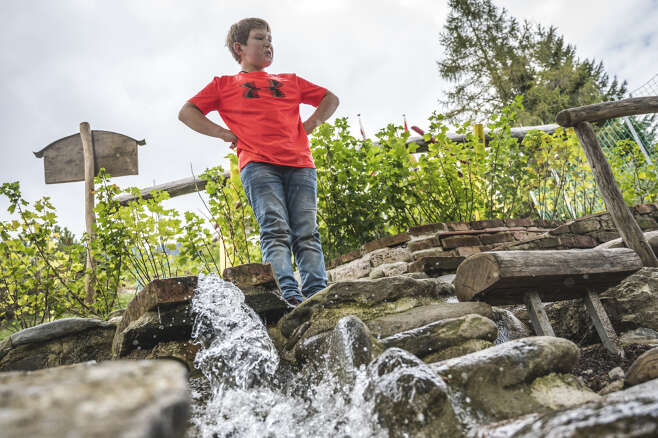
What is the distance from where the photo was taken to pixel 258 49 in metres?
2.80

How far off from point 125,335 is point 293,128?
1.53 m

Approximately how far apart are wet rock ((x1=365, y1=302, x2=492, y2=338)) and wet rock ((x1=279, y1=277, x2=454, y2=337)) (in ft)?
0.27

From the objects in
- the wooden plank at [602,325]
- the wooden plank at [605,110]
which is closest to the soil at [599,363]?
the wooden plank at [602,325]

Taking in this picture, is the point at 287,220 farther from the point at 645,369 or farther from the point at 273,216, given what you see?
the point at 645,369

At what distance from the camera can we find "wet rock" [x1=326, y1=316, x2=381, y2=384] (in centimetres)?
137

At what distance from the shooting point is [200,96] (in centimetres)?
270

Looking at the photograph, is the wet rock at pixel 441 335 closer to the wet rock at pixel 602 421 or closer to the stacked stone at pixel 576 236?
the wet rock at pixel 602 421

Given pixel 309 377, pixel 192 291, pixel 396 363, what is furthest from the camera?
pixel 192 291

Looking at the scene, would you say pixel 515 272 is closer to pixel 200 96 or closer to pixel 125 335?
pixel 125 335

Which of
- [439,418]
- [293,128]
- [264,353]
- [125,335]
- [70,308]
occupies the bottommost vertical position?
[439,418]

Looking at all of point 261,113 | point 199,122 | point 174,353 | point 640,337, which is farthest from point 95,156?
point 640,337

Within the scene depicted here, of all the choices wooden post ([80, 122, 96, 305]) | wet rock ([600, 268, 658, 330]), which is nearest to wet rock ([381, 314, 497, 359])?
wet rock ([600, 268, 658, 330])

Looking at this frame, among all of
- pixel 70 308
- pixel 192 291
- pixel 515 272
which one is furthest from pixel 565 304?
pixel 70 308

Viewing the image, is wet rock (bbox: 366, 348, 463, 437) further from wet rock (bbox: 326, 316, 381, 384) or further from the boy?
the boy
